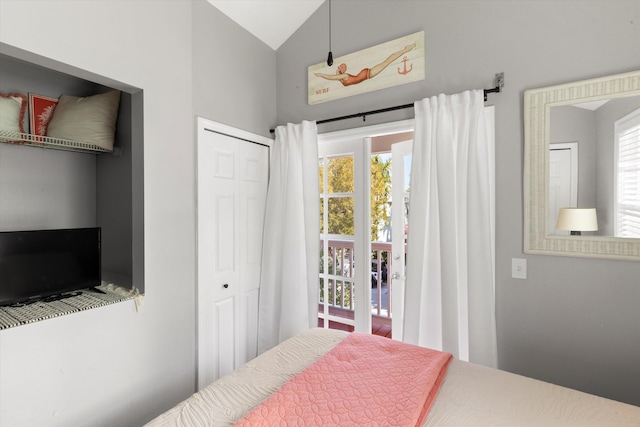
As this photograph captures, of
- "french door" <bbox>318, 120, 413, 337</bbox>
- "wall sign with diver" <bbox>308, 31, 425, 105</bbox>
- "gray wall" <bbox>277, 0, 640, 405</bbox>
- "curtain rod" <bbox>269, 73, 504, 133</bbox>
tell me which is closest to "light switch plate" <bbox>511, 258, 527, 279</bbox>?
"gray wall" <bbox>277, 0, 640, 405</bbox>

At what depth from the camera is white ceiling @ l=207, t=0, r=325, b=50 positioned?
227cm

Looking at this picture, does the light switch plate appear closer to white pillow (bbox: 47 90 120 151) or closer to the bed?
the bed

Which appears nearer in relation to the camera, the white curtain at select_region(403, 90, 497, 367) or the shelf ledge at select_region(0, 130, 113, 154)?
the shelf ledge at select_region(0, 130, 113, 154)

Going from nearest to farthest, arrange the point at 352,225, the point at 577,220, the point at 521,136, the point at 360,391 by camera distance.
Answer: the point at 360,391 < the point at 577,220 < the point at 521,136 < the point at 352,225

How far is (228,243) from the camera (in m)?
2.32

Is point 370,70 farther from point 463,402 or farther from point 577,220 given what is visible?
point 463,402

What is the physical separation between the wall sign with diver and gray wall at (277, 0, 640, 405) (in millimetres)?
66

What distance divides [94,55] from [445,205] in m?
2.04

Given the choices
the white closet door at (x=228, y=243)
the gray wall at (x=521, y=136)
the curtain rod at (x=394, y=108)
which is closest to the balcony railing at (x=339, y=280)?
the white closet door at (x=228, y=243)

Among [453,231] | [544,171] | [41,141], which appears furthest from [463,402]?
→ [41,141]

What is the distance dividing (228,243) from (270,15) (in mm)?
1790

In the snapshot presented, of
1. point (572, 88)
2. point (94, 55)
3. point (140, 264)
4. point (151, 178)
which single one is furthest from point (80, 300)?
point (572, 88)

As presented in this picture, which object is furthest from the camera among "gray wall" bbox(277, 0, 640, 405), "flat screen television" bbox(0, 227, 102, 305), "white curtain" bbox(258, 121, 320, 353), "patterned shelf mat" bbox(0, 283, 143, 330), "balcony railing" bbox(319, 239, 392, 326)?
"balcony railing" bbox(319, 239, 392, 326)

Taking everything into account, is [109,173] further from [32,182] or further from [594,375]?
[594,375]
